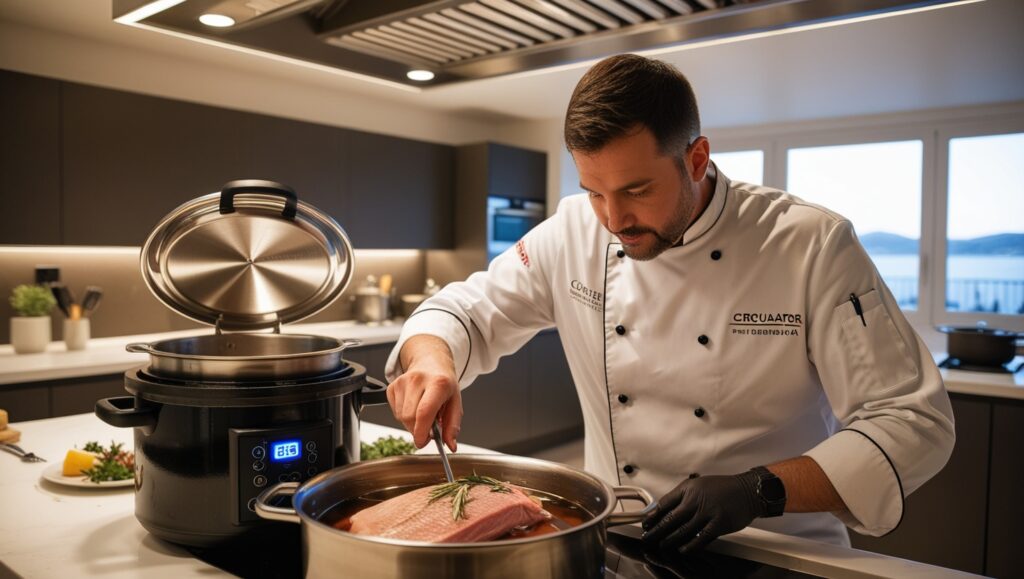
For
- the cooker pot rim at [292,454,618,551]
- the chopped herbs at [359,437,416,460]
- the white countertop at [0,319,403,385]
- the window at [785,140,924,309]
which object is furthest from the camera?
the window at [785,140,924,309]

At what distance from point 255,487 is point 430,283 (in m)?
4.33

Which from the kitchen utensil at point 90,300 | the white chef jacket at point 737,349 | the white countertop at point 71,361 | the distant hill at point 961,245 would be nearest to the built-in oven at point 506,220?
the white countertop at point 71,361

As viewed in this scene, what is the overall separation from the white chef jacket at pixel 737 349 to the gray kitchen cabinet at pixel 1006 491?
204 cm

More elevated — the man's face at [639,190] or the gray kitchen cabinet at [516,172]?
the gray kitchen cabinet at [516,172]

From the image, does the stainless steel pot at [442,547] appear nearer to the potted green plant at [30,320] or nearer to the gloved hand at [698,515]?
the gloved hand at [698,515]

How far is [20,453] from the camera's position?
1.48m

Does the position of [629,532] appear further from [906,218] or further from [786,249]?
[906,218]

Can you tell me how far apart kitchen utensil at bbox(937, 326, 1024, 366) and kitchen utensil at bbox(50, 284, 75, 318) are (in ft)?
13.5

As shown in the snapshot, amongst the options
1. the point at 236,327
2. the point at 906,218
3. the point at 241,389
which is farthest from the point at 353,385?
the point at 906,218

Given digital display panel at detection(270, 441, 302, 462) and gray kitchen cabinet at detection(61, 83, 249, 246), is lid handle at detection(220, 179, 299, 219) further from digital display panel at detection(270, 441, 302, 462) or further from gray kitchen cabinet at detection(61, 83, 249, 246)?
gray kitchen cabinet at detection(61, 83, 249, 246)

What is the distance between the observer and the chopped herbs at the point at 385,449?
1.44 meters

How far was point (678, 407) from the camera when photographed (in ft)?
4.66

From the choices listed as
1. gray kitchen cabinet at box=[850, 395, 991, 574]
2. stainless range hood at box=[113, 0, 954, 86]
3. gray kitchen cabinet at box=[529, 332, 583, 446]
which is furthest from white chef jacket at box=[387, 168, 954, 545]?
gray kitchen cabinet at box=[529, 332, 583, 446]

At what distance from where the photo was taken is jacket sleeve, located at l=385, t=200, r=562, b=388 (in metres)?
1.50
